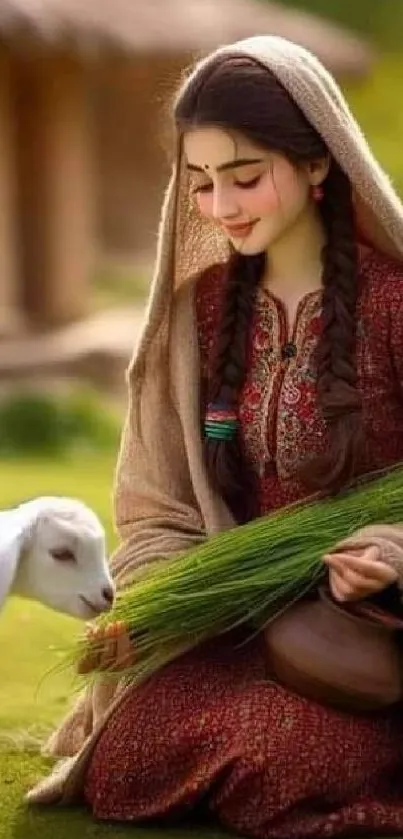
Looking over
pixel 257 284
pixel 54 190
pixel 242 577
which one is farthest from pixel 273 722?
pixel 54 190

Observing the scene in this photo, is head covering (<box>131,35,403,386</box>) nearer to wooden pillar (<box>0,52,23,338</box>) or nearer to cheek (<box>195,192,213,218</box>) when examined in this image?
cheek (<box>195,192,213,218</box>)

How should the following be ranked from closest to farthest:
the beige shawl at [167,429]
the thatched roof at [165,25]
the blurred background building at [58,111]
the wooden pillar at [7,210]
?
the beige shawl at [167,429] → the thatched roof at [165,25] → the blurred background building at [58,111] → the wooden pillar at [7,210]

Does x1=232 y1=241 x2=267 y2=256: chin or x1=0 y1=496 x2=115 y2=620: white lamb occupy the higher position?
x1=232 y1=241 x2=267 y2=256: chin

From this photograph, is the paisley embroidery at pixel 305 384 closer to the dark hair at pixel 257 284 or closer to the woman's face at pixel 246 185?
the dark hair at pixel 257 284

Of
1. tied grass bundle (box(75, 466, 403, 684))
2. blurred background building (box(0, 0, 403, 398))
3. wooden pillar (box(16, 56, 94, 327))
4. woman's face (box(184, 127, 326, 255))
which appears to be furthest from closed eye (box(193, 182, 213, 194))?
wooden pillar (box(16, 56, 94, 327))

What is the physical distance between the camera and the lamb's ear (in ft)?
8.43

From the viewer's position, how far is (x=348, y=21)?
12578mm

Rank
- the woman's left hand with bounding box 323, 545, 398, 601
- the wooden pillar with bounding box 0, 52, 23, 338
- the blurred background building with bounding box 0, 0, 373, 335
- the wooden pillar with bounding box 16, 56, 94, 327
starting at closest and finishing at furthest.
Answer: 1. the woman's left hand with bounding box 323, 545, 398, 601
2. the blurred background building with bounding box 0, 0, 373, 335
3. the wooden pillar with bounding box 0, 52, 23, 338
4. the wooden pillar with bounding box 16, 56, 94, 327

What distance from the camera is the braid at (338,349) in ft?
8.87

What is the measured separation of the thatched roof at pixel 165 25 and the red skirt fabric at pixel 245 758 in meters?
4.86

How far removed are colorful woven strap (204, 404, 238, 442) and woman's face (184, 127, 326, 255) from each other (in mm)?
238

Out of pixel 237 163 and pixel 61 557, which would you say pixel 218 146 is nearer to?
pixel 237 163

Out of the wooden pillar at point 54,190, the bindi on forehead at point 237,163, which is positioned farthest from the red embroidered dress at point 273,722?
the wooden pillar at point 54,190

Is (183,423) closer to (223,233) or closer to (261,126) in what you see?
(223,233)
